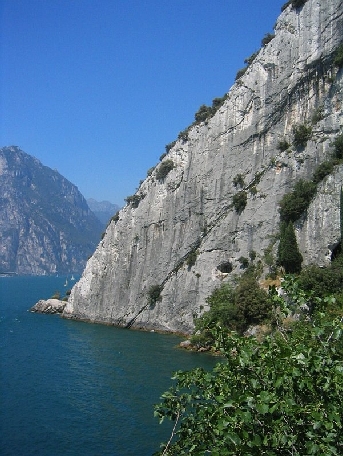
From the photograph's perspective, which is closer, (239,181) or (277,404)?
(277,404)

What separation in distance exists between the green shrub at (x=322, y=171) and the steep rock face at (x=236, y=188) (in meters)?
0.90

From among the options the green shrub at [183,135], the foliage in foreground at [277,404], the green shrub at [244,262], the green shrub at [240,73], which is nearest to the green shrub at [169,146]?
the green shrub at [183,135]

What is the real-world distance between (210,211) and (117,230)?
13.9 m

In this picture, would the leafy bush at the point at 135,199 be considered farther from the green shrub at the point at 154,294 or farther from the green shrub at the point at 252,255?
the green shrub at the point at 252,255

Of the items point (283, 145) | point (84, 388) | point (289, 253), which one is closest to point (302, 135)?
point (283, 145)

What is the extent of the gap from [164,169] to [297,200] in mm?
18418

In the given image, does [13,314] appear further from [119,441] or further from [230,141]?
[119,441]

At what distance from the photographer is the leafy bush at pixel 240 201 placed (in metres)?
47.3

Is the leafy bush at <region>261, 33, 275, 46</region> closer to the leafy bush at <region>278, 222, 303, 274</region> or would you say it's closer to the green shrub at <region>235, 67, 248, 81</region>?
the green shrub at <region>235, 67, 248, 81</region>

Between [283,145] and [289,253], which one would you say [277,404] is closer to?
[289,253]

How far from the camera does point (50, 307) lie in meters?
64.9

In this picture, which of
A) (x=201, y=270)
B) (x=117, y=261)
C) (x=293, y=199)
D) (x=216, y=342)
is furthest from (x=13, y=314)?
(x=216, y=342)

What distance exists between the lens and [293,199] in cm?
4281

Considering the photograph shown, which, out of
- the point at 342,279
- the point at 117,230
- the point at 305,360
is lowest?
the point at 305,360
